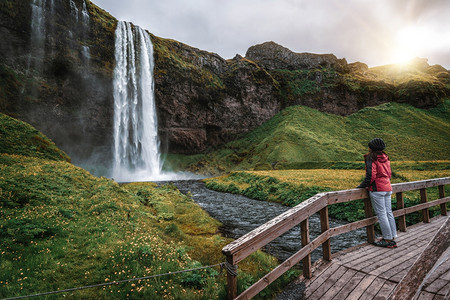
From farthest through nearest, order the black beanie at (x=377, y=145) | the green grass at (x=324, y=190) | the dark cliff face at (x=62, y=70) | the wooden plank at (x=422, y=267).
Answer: the dark cliff face at (x=62, y=70) → the green grass at (x=324, y=190) → the black beanie at (x=377, y=145) → the wooden plank at (x=422, y=267)

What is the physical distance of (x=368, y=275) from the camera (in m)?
4.52

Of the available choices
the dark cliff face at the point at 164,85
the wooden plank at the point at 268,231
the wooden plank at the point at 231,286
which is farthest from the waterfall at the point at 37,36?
the wooden plank at the point at 231,286

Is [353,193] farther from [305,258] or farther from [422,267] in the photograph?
[422,267]

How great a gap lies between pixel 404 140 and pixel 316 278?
78.0 meters

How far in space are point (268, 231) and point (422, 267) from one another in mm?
2197

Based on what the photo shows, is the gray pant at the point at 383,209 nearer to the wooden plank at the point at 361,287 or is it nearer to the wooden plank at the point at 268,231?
the wooden plank at the point at 268,231

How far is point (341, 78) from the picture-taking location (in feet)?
304

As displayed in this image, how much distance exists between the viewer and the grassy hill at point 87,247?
4887 millimetres

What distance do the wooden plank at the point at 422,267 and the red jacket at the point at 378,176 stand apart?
4.22m

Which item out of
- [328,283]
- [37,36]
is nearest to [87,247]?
[328,283]

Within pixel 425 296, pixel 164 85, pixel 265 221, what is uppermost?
pixel 164 85

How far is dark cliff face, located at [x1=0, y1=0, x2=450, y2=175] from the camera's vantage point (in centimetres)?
4341

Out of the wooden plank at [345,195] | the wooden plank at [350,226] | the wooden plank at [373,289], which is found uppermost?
the wooden plank at [345,195]

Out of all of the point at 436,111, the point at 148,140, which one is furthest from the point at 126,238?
the point at 436,111
